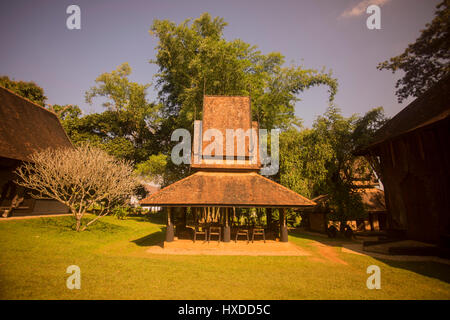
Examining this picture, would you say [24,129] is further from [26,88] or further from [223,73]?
[223,73]

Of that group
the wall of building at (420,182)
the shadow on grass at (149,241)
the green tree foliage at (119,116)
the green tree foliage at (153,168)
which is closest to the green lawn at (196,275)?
the shadow on grass at (149,241)

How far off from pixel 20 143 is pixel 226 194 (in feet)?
61.5

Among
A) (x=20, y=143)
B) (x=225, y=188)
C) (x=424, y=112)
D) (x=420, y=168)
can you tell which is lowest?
(x=225, y=188)

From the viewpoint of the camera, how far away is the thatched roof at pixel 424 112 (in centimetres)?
1070

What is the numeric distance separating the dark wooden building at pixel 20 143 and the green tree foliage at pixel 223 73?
14.6 metres

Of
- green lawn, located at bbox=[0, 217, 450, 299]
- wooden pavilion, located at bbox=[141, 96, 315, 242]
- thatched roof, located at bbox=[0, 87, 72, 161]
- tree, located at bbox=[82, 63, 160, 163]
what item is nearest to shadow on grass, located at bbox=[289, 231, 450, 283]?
green lawn, located at bbox=[0, 217, 450, 299]

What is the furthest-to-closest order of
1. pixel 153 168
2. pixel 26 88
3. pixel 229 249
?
pixel 26 88, pixel 153 168, pixel 229 249

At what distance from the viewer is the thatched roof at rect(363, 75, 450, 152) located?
1070 cm

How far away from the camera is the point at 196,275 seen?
7094 millimetres

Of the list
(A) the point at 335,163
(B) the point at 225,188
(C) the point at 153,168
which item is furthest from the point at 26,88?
(A) the point at 335,163

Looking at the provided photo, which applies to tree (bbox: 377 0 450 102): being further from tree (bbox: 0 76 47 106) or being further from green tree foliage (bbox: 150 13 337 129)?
tree (bbox: 0 76 47 106)

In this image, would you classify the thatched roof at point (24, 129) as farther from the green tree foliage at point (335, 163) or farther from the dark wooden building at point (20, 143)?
the green tree foliage at point (335, 163)
